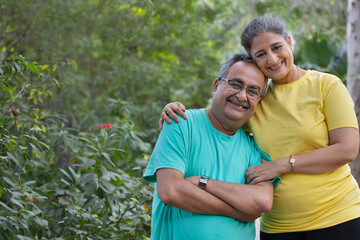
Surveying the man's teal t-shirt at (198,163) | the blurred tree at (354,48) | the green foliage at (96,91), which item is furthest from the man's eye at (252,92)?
the blurred tree at (354,48)

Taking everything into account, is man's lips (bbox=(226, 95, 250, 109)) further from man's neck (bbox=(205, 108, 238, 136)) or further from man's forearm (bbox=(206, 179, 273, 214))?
man's forearm (bbox=(206, 179, 273, 214))

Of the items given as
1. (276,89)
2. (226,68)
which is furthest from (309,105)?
(226,68)

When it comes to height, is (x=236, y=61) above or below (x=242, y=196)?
above

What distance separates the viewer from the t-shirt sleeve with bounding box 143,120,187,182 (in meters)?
2.20

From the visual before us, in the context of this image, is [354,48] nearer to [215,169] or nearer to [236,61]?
[236,61]

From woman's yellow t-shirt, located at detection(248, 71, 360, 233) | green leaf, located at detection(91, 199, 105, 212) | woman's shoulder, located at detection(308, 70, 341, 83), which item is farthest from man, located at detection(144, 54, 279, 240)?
green leaf, located at detection(91, 199, 105, 212)

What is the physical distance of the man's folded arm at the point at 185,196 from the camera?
214cm

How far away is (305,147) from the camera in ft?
7.79

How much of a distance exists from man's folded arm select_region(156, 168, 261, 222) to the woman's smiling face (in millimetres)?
784

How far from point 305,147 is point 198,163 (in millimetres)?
601

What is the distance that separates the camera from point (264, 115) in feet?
8.16

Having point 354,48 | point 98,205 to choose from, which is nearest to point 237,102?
point 98,205

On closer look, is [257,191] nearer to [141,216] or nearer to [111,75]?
[141,216]

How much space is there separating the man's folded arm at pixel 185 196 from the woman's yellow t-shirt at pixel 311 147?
35cm
